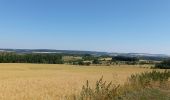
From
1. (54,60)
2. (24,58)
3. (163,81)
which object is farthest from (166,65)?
(163,81)

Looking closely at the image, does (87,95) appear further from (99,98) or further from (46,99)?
(46,99)

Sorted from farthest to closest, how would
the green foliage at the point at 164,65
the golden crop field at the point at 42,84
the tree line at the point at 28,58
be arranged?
the tree line at the point at 28,58 < the green foliage at the point at 164,65 < the golden crop field at the point at 42,84

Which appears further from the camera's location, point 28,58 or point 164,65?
point 28,58

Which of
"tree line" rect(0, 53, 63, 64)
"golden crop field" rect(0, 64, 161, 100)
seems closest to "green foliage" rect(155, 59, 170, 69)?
"tree line" rect(0, 53, 63, 64)

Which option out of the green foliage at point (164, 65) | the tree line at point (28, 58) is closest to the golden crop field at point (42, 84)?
the green foliage at point (164, 65)

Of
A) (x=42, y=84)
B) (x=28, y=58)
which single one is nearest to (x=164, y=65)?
(x=28, y=58)

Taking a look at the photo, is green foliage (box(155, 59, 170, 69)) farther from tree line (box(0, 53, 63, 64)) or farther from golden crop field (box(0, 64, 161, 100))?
golden crop field (box(0, 64, 161, 100))

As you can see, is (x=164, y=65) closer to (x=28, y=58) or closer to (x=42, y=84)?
(x=28, y=58)

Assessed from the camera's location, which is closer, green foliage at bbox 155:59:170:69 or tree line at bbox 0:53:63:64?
green foliage at bbox 155:59:170:69

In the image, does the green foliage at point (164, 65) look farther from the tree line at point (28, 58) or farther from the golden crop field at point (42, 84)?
the golden crop field at point (42, 84)

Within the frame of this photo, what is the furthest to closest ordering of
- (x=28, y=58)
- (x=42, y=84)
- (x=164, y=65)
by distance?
(x=28, y=58)
(x=164, y=65)
(x=42, y=84)

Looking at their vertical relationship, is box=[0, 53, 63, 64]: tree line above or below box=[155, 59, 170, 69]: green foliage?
above

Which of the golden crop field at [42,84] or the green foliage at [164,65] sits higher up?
the golden crop field at [42,84]

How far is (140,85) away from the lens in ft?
55.0
